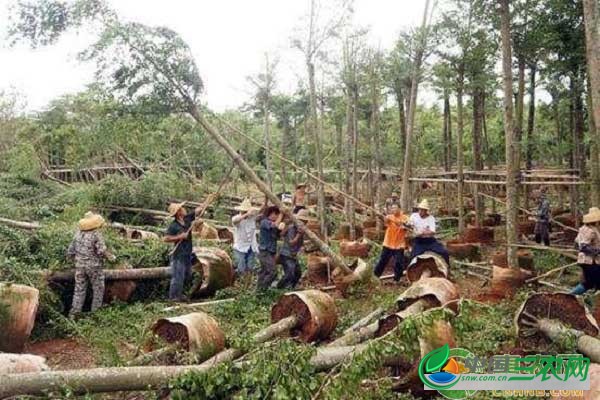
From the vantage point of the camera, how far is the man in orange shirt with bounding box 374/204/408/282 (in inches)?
→ 330

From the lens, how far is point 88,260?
7125mm

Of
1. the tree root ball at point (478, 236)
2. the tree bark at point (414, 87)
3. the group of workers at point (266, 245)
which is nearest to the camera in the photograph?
the group of workers at point (266, 245)

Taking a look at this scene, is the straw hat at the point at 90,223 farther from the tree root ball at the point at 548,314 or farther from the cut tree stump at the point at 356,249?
the cut tree stump at the point at 356,249

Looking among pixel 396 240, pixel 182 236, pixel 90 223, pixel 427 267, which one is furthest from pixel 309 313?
pixel 90 223

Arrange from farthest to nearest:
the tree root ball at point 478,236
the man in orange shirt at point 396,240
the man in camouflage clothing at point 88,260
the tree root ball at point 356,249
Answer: the tree root ball at point 478,236
the tree root ball at point 356,249
the man in orange shirt at point 396,240
the man in camouflage clothing at point 88,260

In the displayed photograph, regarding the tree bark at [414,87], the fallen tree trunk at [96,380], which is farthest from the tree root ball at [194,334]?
the tree bark at [414,87]

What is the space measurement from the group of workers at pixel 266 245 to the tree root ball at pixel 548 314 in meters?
1.99

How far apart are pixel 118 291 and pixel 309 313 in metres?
3.59

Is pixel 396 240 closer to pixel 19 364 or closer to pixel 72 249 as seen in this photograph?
pixel 72 249

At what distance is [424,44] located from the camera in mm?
11562

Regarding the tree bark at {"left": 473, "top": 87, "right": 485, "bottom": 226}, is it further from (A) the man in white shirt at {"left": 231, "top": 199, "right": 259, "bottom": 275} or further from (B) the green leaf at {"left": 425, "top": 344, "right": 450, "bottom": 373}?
(B) the green leaf at {"left": 425, "top": 344, "right": 450, "bottom": 373}

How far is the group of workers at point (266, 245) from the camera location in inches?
269

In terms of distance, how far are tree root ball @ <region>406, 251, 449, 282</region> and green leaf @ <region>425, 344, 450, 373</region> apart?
296 centimetres

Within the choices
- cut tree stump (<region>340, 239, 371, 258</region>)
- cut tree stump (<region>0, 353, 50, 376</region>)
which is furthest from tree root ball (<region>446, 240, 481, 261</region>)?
cut tree stump (<region>0, 353, 50, 376</region>)
